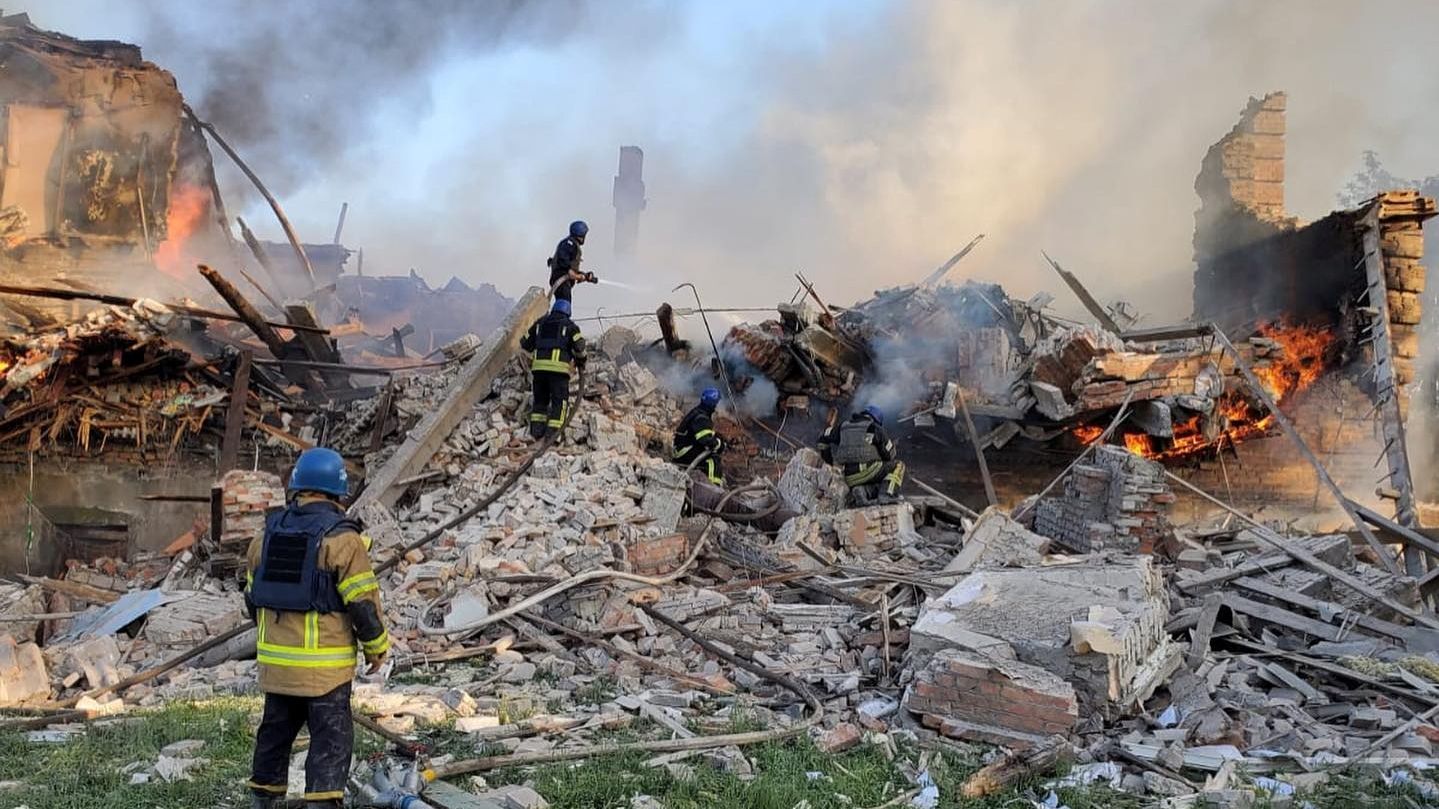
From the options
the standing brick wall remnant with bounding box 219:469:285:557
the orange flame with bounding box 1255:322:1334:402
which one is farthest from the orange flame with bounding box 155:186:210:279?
the orange flame with bounding box 1255:322:1334:402

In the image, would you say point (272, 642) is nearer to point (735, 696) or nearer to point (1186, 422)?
point (735, 696)

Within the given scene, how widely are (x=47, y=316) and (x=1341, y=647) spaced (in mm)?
14222

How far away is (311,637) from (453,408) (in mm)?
6586

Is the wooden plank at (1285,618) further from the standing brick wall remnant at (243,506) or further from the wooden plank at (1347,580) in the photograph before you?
the standing brick wall remnant at (243,506)

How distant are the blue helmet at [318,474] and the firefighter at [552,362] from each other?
5784 mm

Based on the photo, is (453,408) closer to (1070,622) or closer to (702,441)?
(702,441)

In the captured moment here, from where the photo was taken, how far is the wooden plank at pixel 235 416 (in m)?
10.5

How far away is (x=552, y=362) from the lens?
9.75m

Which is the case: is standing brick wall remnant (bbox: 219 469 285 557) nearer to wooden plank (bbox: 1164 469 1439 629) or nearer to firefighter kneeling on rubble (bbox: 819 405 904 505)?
firefighter kneeling on rubble (bbox: 819 405 904 505)

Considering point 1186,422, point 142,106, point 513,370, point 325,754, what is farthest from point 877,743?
point 142,106

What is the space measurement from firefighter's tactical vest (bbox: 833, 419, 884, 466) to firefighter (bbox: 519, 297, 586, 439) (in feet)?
10.0

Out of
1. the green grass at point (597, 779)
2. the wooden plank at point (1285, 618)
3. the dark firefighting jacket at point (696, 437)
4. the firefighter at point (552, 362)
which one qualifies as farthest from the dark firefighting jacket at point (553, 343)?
the wooden plank at point (1285, 618)

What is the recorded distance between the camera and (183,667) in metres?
6.57

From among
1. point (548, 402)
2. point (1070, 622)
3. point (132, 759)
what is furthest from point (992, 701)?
point (548, 402)
